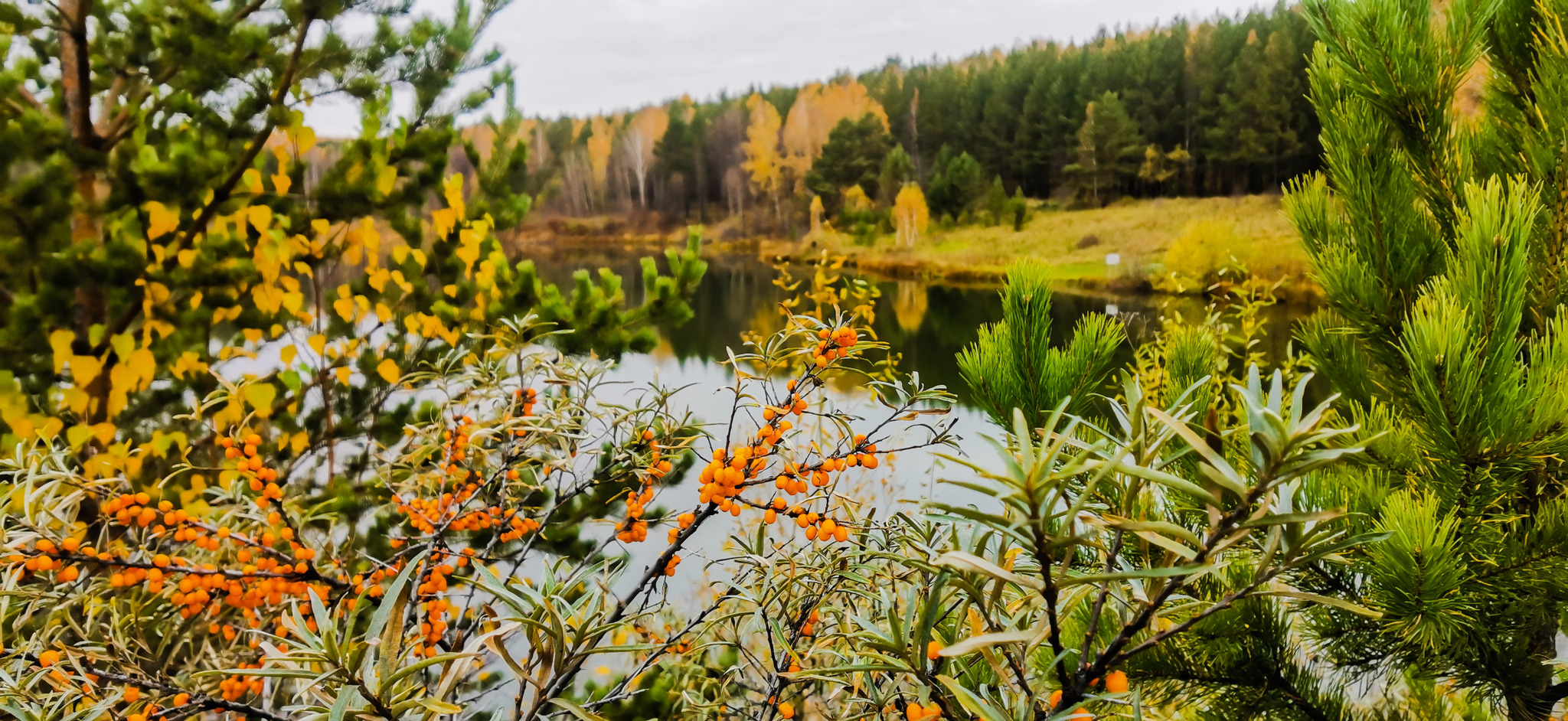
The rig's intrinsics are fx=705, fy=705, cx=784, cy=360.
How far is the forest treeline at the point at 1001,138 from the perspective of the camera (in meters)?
16.8

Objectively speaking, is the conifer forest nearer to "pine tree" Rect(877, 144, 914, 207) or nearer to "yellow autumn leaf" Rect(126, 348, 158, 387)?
"yellow autumn leaf" Rect(126, 348, 158, 387)

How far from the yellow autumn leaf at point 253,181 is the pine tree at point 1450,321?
88.1 inches

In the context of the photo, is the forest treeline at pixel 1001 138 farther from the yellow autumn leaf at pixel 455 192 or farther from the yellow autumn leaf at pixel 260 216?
the yellow autumn leaf at pixel 260 216

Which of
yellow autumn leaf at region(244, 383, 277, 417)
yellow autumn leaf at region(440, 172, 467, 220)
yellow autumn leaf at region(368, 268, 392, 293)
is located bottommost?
yellow autumn leaf at region(244, 383, 277, 417)

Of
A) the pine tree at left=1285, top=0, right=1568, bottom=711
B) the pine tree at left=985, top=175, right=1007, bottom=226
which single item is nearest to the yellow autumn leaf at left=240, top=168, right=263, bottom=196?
the pine tree at left=1285, top=0, right=1568, bottom=711

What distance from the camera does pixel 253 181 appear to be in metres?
1.75

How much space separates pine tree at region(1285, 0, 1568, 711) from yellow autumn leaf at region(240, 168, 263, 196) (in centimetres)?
224

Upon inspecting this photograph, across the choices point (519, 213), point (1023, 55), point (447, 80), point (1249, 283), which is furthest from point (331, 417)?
point (1023, 55)

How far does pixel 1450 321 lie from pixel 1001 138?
22.1m

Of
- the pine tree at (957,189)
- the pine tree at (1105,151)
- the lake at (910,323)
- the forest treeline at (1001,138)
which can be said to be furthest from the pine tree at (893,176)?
the lake at (910,323)

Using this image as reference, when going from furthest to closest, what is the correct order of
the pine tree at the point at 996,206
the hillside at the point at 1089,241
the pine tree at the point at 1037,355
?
the pine tree at the point at 996,206, the hillside at the point at 1089,241, the pine tree at the point at 1037,355

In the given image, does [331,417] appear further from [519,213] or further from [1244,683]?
[1244,683]

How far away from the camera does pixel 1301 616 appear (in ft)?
4.08

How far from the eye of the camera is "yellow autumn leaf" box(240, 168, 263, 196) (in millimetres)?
1752
